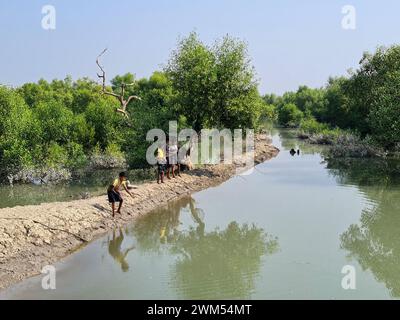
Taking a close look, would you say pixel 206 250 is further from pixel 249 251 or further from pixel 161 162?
pixel 161 162

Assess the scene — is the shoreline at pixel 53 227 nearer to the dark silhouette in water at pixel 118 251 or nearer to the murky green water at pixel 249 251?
the murky green water at pixel 249 251

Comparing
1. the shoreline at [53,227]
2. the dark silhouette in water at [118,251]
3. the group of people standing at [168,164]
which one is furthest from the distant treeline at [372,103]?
the dark silhouette in water at [118,251]

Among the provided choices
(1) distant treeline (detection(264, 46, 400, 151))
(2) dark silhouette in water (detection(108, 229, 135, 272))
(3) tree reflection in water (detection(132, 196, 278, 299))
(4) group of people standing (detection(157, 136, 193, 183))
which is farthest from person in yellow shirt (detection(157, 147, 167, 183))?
(1) distant treeline (detection(264, 46, 400, 151))

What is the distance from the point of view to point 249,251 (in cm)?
1491

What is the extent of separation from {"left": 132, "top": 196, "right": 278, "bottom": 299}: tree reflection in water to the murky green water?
0.11 feet

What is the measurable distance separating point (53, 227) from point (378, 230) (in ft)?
39.7

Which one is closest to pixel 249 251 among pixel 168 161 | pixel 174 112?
pixel 168 161

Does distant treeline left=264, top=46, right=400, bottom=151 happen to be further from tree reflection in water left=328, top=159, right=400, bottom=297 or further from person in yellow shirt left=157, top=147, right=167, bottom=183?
person in yellow shirt left=157, top=147, right=167, bottom=183

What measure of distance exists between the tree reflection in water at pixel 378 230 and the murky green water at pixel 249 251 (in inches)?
1.5

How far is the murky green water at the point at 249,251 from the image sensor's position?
454 inches
